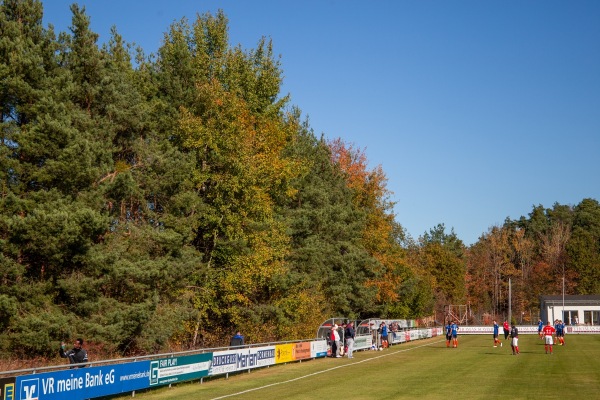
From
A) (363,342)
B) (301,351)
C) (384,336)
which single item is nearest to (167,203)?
(301,351)

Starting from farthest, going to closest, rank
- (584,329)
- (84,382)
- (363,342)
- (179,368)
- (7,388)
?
(584,329), (363,342), (179,368), (84,382), (7,388)

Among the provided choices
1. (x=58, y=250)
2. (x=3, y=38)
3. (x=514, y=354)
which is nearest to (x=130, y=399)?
(x=58, y=250)

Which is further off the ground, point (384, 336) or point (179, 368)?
point (179, 368)

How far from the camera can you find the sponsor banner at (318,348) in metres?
43.1

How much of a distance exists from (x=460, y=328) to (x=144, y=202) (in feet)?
187

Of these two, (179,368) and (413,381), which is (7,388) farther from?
(413,381)

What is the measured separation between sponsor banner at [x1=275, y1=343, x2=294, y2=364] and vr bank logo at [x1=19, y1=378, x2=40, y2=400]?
1988 centimetres

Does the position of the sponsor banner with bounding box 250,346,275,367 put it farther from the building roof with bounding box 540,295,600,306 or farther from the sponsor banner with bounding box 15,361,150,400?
the building roof with bounding box 540,295,600,306

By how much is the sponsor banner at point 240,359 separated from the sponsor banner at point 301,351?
11.6ft

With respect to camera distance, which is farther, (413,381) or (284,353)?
(284,353)

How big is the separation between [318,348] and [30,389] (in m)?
28.2

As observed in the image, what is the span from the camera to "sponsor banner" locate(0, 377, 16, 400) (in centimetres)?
1688

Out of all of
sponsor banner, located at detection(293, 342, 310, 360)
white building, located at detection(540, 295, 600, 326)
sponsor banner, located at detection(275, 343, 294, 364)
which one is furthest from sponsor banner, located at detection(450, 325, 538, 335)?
sponsor banner, located at detection(275, 343, 294, 364)

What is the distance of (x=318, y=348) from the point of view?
4447 centimetres
